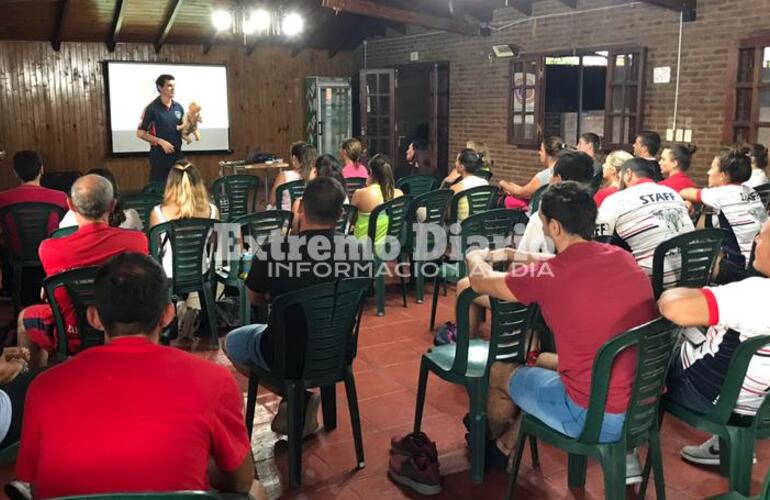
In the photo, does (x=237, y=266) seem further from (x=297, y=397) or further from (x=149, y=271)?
(x=149, y=271)

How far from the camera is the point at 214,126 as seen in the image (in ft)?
37.8

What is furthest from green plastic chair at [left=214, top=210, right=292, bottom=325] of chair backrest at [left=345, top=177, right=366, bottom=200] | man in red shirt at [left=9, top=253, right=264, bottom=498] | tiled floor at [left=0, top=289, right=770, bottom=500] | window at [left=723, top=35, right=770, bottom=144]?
window at [left=723, top=35, right=770, bottom=144]

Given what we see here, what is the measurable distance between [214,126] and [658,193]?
9042mm

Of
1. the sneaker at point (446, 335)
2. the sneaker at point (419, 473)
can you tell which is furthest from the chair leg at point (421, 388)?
the sneaker at point (446, 335)

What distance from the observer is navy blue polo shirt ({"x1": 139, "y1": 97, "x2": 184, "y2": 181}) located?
7.27 metres

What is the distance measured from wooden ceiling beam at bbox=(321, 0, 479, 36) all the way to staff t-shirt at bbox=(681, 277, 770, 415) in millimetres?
6670

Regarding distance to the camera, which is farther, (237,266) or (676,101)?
(676,101)

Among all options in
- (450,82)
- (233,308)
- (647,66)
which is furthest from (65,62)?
(647,66)

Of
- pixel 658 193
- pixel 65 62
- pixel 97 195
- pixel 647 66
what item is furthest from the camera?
pixel 65 62

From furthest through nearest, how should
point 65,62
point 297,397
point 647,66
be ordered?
point 65,62 → point 647,66 → point 297,397

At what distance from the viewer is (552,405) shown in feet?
7.63

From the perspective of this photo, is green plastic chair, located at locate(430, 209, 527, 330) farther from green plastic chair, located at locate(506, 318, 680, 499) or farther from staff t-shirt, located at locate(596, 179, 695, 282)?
green plastic chair, located at locate(506, 318, 680, 499)

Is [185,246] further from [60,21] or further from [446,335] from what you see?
[60,21]

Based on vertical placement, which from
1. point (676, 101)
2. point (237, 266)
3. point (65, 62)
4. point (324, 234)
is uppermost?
point (65, 62)
